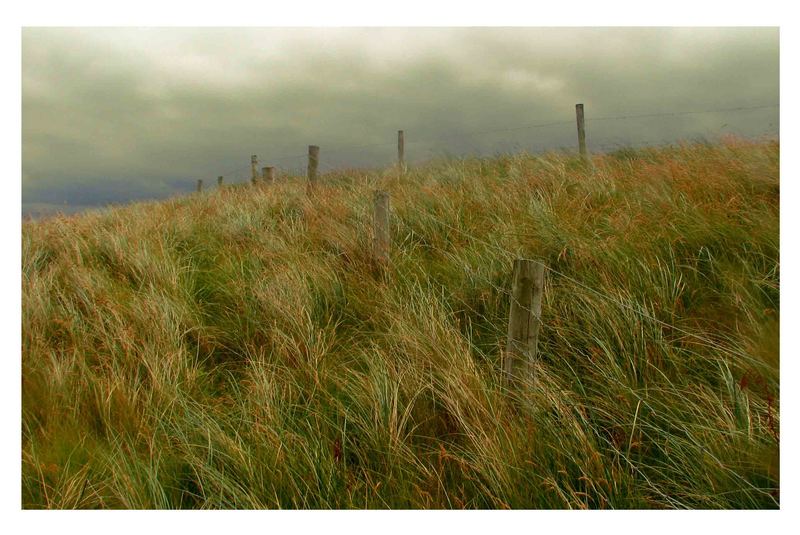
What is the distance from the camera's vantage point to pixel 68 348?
2.90m

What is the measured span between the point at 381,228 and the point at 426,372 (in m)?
2.07

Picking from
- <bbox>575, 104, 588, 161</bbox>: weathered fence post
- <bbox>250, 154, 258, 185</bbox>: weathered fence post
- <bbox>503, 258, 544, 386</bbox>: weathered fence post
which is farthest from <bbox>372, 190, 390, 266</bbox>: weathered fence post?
<bbox>250, 154, 258, 185</bbox>: weathered fence post

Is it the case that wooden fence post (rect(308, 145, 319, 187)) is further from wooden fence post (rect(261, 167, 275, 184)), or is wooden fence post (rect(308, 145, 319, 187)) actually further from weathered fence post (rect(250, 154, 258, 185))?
weathered fence post (rect(250, 154, 258, 185))

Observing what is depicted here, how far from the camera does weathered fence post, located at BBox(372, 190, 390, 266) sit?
4.11 metres

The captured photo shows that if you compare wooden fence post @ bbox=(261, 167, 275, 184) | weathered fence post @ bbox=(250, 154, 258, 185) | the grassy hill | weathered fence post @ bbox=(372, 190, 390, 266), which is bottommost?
the grassy hill

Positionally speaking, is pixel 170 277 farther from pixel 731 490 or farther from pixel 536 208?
pixel 731 490

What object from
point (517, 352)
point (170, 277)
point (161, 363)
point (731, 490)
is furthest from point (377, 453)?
point (170, 277)

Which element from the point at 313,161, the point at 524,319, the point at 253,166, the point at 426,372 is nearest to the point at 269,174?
the point at 313,161

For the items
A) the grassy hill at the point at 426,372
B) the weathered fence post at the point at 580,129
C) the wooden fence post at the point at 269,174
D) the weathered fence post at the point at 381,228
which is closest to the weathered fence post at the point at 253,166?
the wooden fence post at the point at 269,174

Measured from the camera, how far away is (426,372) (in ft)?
7.66

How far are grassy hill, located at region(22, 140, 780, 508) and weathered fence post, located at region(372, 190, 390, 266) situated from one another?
123mm

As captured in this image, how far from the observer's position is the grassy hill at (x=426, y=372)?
1787 millimetres

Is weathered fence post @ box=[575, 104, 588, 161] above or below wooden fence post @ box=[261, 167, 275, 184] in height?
above

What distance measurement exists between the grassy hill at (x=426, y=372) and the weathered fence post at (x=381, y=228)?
4.9 inches
